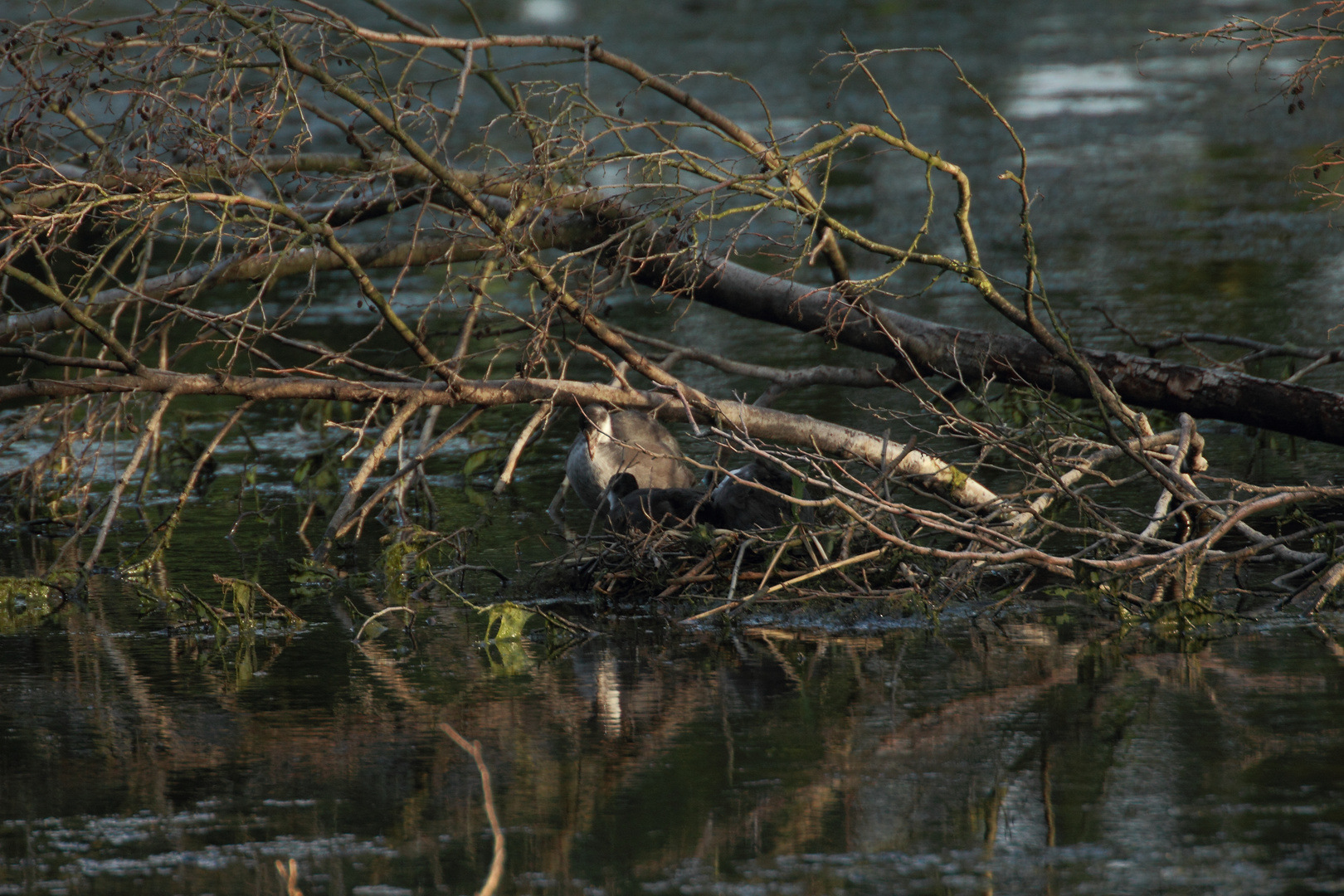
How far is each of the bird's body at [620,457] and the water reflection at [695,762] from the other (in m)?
1.83

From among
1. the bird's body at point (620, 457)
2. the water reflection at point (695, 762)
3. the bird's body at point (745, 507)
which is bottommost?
the water reflection at point (695, 762)

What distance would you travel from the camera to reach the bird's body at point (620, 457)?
25.8 ft

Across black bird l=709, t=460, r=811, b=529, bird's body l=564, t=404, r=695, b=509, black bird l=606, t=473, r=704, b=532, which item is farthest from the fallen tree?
bird's body l=564, t=404, r=695, b=509

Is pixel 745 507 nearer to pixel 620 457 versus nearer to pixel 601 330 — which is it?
pixel 601 330

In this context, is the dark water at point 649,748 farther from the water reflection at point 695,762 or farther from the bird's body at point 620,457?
the bird's body at point 620,457

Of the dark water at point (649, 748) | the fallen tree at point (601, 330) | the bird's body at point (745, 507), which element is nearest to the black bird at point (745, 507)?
the bird's body at point (745, 507)

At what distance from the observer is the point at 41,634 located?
251 inches

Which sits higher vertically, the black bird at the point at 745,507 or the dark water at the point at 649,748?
the black bird at the point at 745,507

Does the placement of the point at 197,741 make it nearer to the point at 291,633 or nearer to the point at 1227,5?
the point at 291,633

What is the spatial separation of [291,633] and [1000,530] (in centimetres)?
267

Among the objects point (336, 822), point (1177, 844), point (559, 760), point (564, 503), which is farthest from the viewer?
point (564, 503)

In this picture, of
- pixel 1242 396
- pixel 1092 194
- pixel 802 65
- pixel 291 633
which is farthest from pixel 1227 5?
pixel 291 633

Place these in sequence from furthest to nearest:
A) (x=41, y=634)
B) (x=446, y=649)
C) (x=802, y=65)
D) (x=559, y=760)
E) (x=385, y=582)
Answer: (x=802, y=65) → (x=385, y=582) → (x=41, y=634) → (x=446, y=649) → (x=559, y=760)

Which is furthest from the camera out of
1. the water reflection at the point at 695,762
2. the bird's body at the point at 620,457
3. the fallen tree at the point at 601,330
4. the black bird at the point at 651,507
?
the bird's body at the point at 620,457
